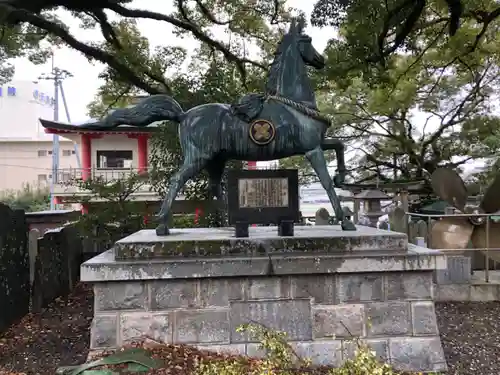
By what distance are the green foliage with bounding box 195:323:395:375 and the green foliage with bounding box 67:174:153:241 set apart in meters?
4.74

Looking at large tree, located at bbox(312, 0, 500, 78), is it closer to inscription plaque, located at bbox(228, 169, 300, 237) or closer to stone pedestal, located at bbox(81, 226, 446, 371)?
inscription plaque, located at bbox(228, 169, 300, 237)

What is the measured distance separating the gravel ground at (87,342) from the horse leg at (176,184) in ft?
3.93

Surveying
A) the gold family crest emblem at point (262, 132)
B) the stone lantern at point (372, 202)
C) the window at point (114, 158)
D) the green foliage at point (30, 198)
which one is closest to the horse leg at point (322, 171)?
the gold family crest emblem at point (262, 132)

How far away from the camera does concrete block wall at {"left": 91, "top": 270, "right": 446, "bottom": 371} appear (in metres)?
3.55

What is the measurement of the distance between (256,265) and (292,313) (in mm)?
548

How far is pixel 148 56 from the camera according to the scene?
416 inches

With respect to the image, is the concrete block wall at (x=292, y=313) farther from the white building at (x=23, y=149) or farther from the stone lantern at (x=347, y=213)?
the white building at (x=23, y=149)

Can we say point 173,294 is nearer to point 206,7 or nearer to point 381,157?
point 206,7

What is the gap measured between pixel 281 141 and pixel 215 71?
4197 mm

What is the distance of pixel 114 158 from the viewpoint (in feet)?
61.5

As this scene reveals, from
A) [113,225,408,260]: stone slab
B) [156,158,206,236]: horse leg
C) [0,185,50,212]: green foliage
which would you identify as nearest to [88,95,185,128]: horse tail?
[156,158,206,236]: horse leg

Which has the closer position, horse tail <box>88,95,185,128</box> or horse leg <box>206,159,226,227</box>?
horse tail <box>88,95,185,128</box>

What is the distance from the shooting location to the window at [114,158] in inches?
730

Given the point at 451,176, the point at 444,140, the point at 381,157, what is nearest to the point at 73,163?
the point at 381,157
